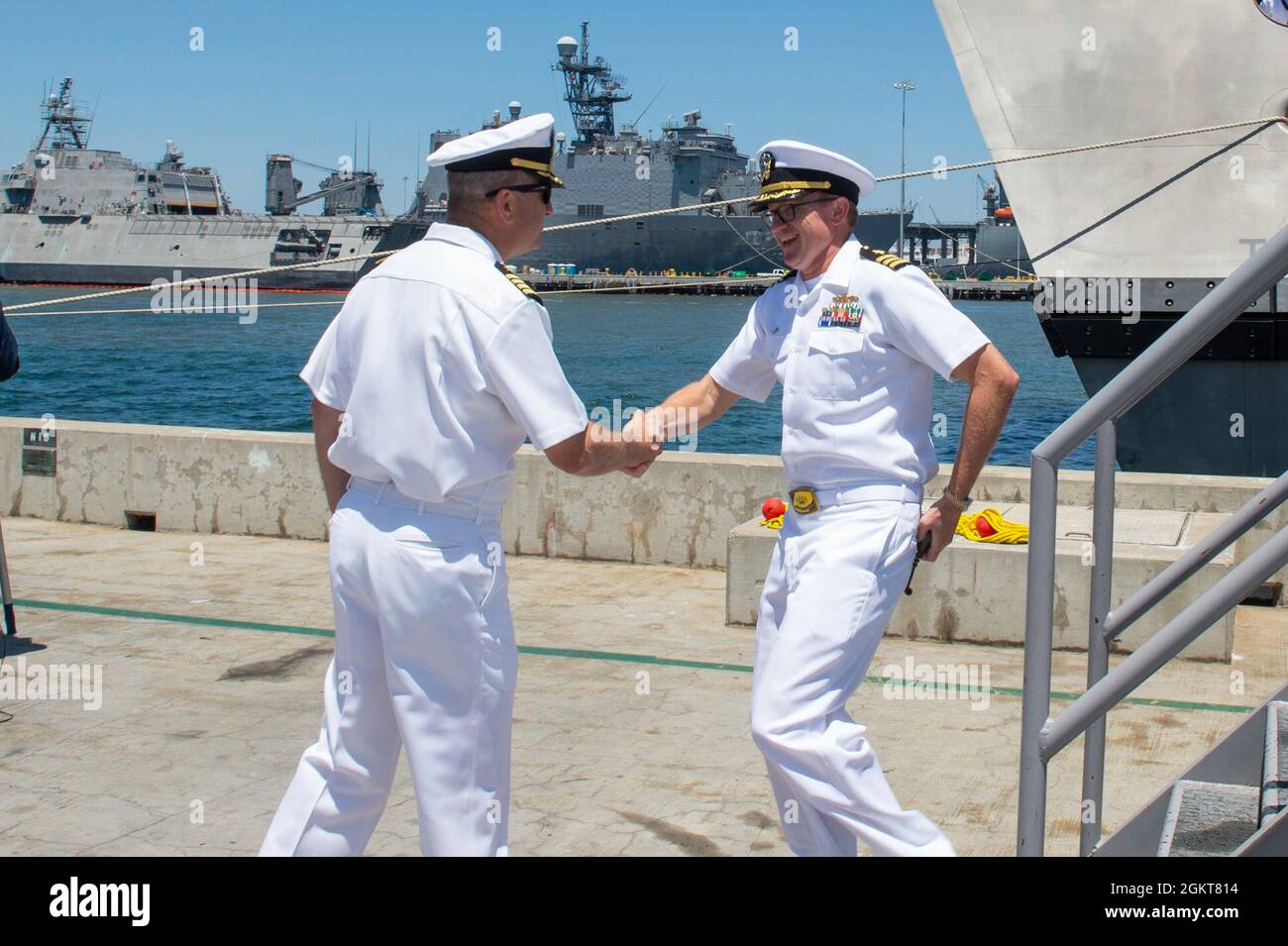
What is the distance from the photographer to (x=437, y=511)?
9.73ft

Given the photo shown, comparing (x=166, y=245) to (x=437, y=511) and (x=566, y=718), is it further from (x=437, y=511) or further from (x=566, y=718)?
(x=437, y=511)

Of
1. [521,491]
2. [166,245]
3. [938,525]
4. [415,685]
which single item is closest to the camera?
[415,685]

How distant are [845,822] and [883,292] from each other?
4.17 feet

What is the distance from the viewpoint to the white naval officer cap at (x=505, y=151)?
3044mm

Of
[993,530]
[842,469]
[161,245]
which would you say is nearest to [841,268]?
[842,469]

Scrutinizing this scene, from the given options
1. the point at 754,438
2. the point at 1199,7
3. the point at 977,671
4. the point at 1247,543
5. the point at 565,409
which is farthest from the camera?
the point at 754,438

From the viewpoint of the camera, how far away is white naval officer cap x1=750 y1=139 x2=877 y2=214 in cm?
357

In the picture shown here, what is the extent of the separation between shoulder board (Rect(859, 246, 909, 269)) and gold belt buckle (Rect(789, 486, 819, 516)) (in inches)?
23.5

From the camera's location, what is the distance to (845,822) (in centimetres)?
314

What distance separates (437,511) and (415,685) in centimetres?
37

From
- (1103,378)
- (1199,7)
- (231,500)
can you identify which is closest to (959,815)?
(231,500)

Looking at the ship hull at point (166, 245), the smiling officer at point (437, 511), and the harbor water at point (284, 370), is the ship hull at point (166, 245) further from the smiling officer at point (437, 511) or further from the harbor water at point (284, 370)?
the smiling officer at point (437, 511)
